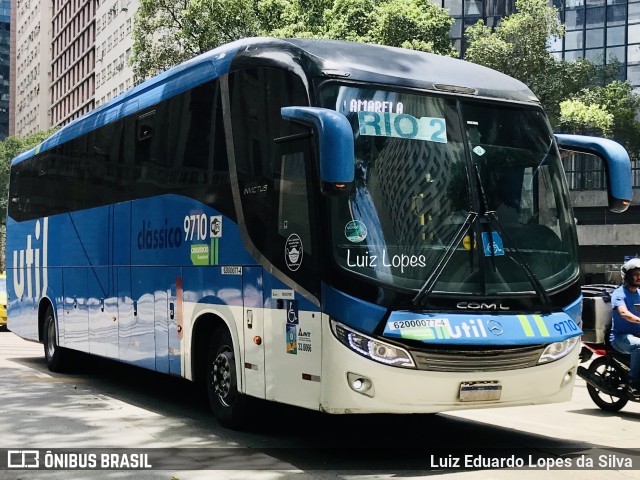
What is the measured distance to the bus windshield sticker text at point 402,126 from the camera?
25.1 feet

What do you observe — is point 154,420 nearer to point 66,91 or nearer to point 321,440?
point 321,440

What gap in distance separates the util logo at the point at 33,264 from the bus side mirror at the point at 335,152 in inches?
370

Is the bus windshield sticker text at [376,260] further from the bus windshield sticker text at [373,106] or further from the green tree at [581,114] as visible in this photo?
the green tree at [581,114]

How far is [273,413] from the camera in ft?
32.1

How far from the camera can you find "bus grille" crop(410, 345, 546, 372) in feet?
23.9

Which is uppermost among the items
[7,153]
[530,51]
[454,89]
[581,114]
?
[530,51]

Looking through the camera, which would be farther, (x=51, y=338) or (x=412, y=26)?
(x=412, y=26)

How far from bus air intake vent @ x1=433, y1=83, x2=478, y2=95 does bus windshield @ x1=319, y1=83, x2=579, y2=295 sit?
9cm

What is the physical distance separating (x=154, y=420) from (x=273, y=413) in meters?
1.19

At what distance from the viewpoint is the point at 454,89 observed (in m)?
8.12

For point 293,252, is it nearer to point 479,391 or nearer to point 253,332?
point 253,332

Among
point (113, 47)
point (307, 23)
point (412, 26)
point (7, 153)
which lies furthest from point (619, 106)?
point (7, 153)

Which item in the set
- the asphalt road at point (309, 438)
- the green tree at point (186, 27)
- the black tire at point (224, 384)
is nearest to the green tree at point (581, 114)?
the green tree at point (186, 27)

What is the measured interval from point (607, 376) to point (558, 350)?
311 centimetres
